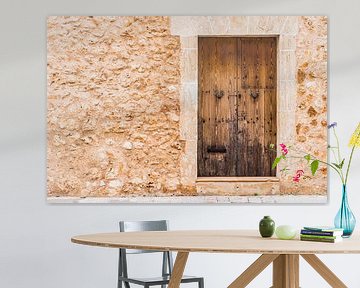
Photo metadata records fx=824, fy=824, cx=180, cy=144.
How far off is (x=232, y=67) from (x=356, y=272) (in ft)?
6.32

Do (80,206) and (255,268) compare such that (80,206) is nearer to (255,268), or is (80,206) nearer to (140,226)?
(140,226)

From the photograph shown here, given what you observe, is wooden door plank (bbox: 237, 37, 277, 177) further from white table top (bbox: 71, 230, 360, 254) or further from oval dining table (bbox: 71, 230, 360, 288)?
white table top (bbox: 71, 230, 360, 254)

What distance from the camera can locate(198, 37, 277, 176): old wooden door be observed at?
6676 millimetres

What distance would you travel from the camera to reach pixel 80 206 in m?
6.61

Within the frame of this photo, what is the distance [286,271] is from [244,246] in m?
0.51

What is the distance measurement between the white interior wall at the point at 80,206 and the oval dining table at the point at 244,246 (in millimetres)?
1580

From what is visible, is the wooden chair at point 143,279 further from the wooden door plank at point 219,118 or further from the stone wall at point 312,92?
the stone wall at point 312,92

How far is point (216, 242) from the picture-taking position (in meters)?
4.33

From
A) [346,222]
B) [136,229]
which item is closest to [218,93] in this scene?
[136,229]

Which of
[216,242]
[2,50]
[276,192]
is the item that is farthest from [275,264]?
[2,50]

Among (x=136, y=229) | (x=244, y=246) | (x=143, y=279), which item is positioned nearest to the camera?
(x=244, y=246)

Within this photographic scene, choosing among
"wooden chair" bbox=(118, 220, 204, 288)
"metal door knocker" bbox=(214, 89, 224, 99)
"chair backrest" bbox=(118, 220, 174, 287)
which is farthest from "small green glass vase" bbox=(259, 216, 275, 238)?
"metal door knocker" bbox=(214, 89, 224, 99)

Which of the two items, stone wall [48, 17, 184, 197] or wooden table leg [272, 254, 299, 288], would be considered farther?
stone wall [48, 17, 184, 197]

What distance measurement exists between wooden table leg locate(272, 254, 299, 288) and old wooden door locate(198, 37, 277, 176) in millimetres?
2176
